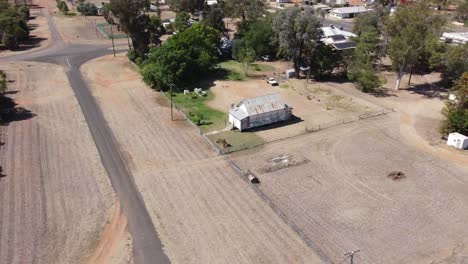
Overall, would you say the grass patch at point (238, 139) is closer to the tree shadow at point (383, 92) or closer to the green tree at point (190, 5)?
the tree shadow at point (383, 92)

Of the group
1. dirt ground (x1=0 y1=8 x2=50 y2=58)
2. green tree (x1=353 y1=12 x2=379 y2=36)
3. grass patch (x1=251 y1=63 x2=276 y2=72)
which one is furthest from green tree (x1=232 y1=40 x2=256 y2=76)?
dirt ground (x1=0 y1=8 x2=50 y2=58)

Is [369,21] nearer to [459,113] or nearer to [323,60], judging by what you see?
[323,60]

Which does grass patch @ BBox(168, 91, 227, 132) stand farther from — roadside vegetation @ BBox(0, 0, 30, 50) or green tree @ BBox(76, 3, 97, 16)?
green tree @ BBox(76, 3, 97, 16)

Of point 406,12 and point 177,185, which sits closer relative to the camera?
point 177,185

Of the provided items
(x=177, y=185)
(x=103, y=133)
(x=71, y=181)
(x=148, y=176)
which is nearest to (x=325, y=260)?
(x=177, y=185)

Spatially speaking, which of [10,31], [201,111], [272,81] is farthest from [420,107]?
[10,31]

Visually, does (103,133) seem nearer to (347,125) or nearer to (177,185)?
(177,185)
